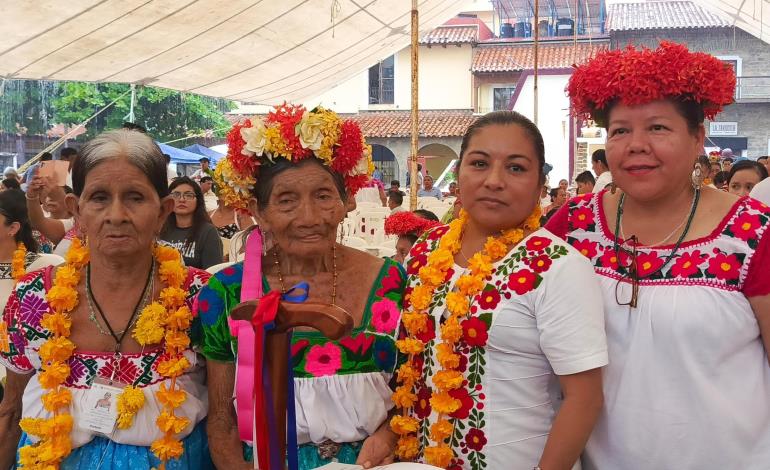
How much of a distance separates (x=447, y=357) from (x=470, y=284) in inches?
8.5

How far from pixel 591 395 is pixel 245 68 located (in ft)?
33.9

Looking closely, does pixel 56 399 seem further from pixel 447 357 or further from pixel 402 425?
pixel 447 357

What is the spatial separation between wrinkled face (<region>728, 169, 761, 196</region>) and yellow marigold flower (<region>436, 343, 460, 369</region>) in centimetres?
437

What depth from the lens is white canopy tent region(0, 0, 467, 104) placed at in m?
7.58

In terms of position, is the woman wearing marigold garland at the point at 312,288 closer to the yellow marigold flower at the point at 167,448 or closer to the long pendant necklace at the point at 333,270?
the long pendant necklace at the point at 333,270

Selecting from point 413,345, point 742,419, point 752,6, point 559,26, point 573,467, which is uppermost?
point 559,26

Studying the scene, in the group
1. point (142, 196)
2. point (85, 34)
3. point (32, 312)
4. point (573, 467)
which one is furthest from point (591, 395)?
point (85, 34)

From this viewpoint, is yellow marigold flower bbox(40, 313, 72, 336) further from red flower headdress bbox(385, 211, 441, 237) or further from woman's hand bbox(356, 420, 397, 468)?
red flower headdress bbox(385, 211, 441, 237)

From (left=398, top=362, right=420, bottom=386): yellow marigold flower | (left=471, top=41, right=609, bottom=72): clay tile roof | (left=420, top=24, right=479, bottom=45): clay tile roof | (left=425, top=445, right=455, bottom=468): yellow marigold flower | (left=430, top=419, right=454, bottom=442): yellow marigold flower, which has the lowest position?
(left=425, top=445, right=455, bottom=468): yellow marigold flower

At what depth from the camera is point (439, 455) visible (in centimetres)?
206

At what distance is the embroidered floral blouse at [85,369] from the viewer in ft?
6.95

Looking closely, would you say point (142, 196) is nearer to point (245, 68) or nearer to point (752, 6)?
point (245, 68)

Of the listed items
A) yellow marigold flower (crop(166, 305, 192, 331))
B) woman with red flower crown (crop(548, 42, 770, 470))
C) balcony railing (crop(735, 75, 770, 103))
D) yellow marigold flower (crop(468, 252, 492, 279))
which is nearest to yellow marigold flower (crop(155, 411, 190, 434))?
yellow marigold flower (crop(166, 305, 192, 331))

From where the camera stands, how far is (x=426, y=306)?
2123 millimetres
